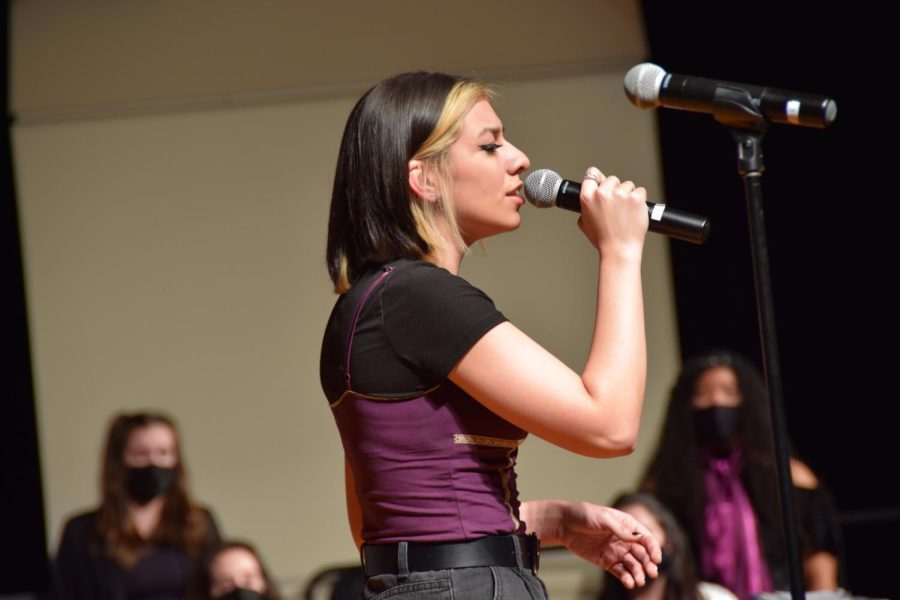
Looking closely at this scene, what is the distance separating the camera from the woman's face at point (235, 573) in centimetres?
370

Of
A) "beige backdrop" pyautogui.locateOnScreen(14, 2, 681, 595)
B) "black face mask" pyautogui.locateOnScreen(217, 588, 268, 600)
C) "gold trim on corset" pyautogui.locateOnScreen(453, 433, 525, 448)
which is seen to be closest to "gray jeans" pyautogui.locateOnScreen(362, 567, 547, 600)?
"gold trim on corset" pyautogui.locateOnScreen(453, 433, 525, 448)

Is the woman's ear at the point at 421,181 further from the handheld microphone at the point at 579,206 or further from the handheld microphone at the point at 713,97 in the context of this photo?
the handheld microphone at the point at 713,97

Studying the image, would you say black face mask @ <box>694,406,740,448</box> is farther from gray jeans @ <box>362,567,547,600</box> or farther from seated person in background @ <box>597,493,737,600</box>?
gray jeans @ <box>362,567,547,600</box>

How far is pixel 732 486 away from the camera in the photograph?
3.87m

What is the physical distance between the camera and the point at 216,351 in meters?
4.95

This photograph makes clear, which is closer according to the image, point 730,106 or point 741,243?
point 730,106

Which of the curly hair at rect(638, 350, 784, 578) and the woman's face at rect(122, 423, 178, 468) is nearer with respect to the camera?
the curly hair at rect(638, 350, 784, 578)

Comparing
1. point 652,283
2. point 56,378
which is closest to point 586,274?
point 652,283

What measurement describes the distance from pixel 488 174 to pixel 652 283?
3.23 meters

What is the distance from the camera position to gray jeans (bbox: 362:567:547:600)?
4.85 feet

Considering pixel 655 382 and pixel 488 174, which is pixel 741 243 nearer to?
pixel 655 382

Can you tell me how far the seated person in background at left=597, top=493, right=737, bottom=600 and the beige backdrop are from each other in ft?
4.13

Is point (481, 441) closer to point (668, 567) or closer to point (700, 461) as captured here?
point (668, 567)

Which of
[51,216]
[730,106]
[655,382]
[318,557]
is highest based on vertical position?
[51,216]
